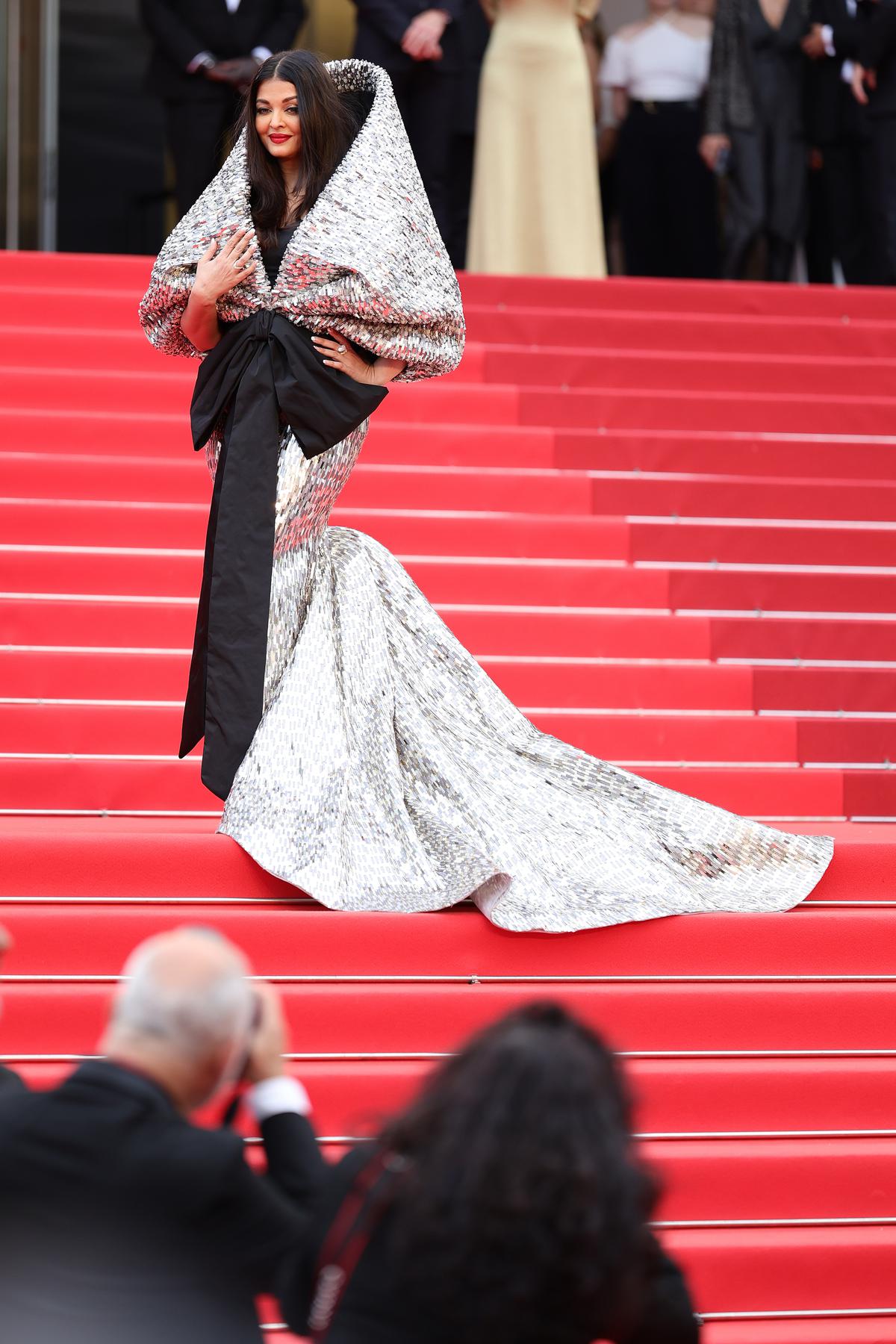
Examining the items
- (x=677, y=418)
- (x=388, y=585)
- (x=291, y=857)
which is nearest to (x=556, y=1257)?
(x=291, y=857)

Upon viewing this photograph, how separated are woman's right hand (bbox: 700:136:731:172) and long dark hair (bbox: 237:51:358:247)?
4.32 m

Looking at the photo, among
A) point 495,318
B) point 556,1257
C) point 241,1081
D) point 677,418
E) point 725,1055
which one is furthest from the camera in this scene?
point 495,318

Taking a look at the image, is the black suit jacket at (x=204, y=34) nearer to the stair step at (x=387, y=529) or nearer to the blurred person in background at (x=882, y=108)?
the blurred person in background at (x=882, y=108)

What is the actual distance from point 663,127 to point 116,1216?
22.9 feet

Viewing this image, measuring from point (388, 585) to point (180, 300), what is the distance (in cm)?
73

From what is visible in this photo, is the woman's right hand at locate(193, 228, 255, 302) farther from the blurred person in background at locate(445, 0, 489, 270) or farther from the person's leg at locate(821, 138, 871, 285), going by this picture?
the person's leg at locate(821, 138, 871, 285)

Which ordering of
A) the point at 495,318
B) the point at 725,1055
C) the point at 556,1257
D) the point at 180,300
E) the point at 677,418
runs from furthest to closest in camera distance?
the point at 495,318, the point at 677,418, the point at 180,300, the point at 725,1055, the point at 556,1257

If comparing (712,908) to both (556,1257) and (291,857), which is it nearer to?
(291,857)

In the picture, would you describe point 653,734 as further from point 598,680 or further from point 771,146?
point 771,146

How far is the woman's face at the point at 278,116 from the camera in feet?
11.7

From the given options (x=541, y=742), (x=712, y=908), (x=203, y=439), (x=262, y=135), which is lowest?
(x=712, y=908)

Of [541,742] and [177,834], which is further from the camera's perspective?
[541,742]

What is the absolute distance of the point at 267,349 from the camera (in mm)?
3584

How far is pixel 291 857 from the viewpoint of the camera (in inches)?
135
